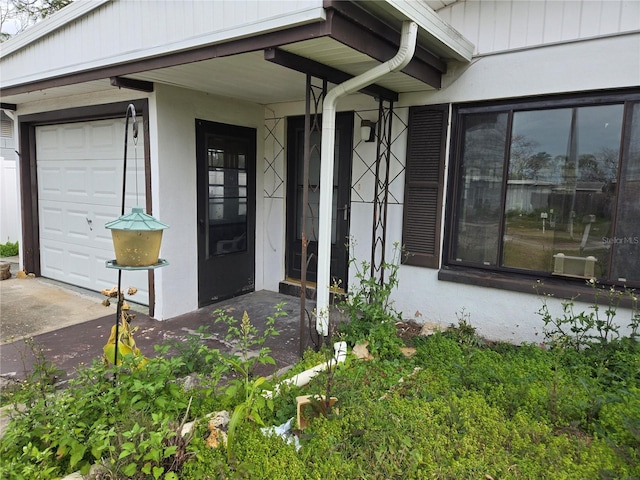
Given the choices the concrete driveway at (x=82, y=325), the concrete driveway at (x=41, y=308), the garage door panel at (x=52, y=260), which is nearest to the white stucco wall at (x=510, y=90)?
the concrete driveway at (x=82, y=325)

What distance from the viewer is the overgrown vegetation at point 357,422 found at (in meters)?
1.94

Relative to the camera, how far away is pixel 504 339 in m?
3.87

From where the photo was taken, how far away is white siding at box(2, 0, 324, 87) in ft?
8.55

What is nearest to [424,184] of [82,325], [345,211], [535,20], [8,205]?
[345,211]

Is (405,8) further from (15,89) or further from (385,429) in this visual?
(15,89)

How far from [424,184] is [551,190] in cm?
112

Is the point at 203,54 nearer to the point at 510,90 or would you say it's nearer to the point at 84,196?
the point at 510,90

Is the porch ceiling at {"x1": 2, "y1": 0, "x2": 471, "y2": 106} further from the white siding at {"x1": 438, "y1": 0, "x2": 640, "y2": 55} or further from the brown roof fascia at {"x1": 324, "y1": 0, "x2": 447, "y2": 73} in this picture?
the white siding at {"x1": 438, "y1": 0, "x2": 640, "y2": 55}

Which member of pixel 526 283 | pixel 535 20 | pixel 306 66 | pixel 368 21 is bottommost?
pixel 526 283

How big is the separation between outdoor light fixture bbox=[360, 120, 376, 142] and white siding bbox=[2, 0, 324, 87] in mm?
1959

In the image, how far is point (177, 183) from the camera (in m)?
4.32

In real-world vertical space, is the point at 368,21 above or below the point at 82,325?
above

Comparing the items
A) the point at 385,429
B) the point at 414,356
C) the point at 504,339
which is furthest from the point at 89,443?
the point at 504,339

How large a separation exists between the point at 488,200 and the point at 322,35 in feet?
7.68
